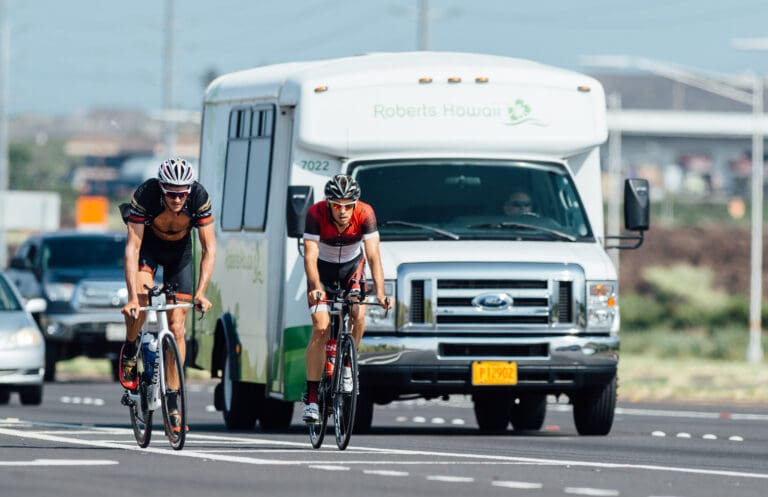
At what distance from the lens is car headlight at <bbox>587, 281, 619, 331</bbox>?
1784 cm

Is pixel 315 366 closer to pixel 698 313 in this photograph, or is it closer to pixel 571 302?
pixel 571 302

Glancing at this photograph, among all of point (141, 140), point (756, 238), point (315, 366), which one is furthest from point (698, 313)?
point (141, 140)

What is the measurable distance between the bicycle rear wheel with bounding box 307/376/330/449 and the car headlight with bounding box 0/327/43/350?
940 centimetres

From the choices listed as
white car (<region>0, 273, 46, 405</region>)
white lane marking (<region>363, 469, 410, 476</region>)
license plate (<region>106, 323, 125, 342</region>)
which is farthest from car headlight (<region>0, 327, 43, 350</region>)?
white lane marking (<region>363, 469, 410, 476</region>)

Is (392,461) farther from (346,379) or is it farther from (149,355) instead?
(149,355)

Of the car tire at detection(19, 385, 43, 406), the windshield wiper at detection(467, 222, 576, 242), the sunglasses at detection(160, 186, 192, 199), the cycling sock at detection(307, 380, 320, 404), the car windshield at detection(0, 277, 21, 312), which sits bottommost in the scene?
the car tire at detection(19, 385, 43, 406)

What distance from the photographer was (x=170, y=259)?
1515 centimetres

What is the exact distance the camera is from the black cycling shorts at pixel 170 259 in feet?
49.5

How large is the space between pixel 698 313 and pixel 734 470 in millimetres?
41489

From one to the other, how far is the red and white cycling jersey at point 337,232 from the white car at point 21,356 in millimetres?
9360

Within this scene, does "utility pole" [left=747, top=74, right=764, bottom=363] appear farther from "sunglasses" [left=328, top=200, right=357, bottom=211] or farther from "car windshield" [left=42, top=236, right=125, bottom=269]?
"sunglasses" [left=328, top=200, right=357, bottom=211]

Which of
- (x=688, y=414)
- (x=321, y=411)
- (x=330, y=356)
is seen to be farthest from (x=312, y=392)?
(x=688, y=414)

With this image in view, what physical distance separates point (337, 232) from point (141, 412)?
1.86 meters

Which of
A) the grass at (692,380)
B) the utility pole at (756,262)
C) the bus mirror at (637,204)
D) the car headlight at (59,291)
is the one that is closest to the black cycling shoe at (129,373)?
the bus mirror at (637,204)
